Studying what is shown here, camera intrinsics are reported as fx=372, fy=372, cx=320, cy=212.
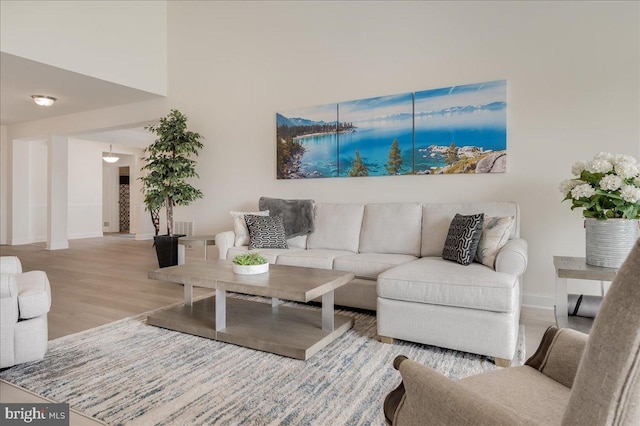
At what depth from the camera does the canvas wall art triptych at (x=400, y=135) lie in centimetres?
350

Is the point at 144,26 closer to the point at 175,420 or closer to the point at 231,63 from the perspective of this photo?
the point at 231,63

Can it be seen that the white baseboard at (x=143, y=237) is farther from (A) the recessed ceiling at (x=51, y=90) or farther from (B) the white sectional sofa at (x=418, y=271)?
(B) the white sectional sofa at (x=418, y=271)

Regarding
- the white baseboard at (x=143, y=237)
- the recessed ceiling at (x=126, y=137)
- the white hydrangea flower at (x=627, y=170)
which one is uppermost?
the recessed ceiling at (x=126, y=137)

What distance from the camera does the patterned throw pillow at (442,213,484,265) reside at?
2736 millimetres

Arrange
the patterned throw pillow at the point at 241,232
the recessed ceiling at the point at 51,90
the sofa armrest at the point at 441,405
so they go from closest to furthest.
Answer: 1. the sofa armrest at the point at 441,405
2. the patterned throw pillow at the point at 241,232
3. the recessed ceiling at the point at 51,90

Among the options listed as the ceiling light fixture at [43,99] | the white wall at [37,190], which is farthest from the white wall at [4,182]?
the ceiling light fixture at [43,99]

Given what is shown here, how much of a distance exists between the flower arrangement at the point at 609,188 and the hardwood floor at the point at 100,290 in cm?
98

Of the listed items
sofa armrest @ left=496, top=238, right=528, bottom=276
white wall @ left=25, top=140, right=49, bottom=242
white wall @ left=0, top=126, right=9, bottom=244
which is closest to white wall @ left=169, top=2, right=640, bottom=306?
sofa armrest @ left=496, top=238, right=528, bottom=276

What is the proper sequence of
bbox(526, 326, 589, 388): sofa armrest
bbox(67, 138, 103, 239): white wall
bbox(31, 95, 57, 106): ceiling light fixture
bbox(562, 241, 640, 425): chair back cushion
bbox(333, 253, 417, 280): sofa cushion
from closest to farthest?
bbox(562, 241, 640, 425): chair back cushion
bbox(526, 326, 589, 388): sofa armrest
bbox(333, 253, 417, 280): sofa cushion
bbox(31, 95, 57, 106): ceiling light fixture
bbox(67, 138, 103, 239): white wall

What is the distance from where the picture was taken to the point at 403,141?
3.88m

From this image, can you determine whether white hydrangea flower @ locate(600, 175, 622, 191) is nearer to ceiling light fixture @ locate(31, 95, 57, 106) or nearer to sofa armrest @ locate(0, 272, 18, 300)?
sofa armrest @ locate(0, 272, 18, 300)

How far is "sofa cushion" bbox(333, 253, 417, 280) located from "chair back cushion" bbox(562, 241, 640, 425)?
2385mm

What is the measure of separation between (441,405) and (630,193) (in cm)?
223

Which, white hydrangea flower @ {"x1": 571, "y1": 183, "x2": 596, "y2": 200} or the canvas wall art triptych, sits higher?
the canvas wall art triptych
